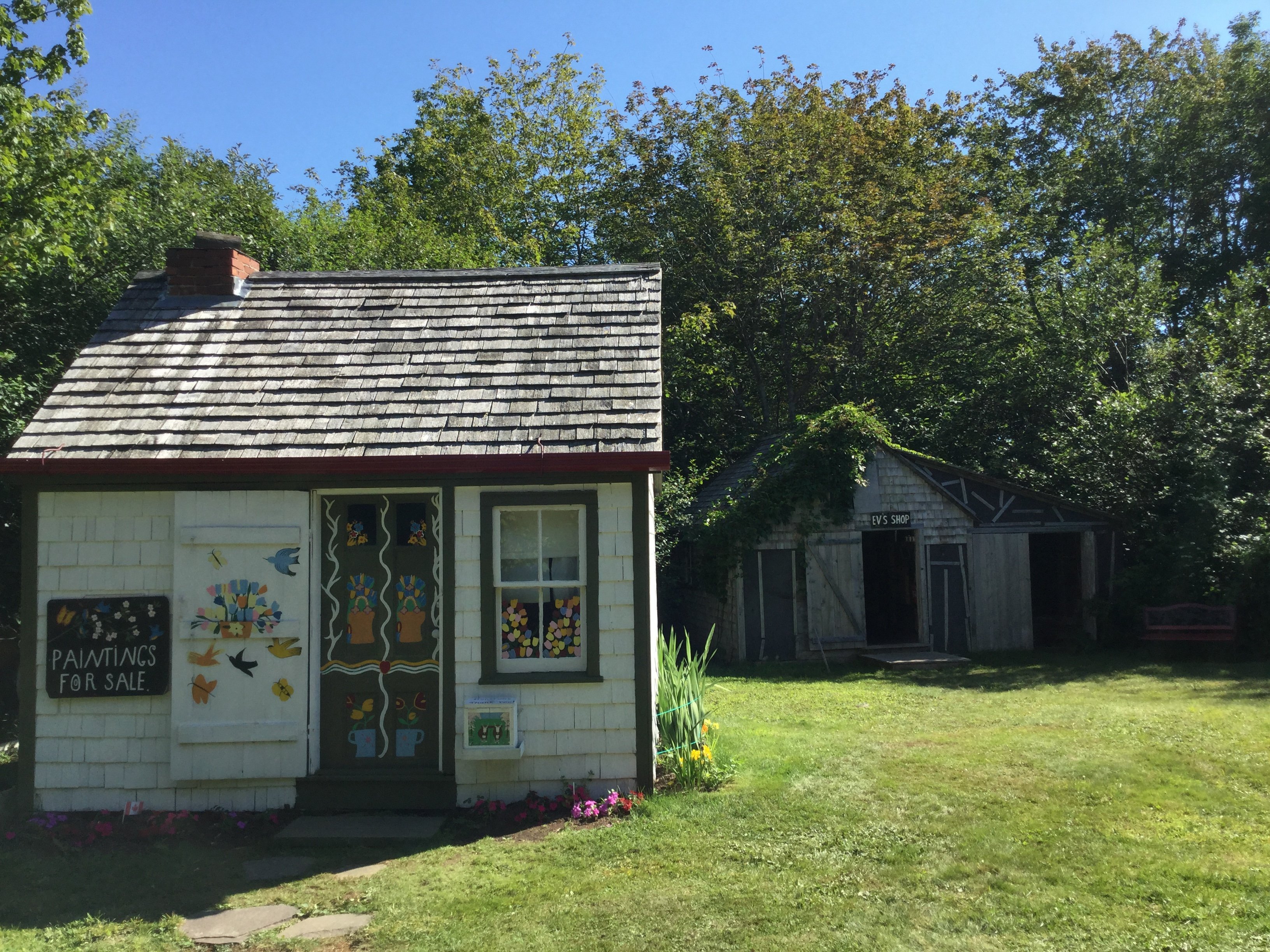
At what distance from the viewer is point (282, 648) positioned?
7.15m

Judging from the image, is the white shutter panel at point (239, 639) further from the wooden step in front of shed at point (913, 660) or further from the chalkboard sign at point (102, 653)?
the wooden step in front of shed at point (913, 660)

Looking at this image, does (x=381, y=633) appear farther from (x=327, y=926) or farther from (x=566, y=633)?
(x=327, y=926)

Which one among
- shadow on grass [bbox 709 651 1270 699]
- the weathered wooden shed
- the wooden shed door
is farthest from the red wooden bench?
the wooden shed door

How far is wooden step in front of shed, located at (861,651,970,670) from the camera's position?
49.0 ft

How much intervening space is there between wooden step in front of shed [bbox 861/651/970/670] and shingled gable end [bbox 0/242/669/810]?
344 inches

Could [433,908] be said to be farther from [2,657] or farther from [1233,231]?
[1233,231]

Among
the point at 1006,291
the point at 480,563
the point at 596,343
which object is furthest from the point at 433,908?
the point at 1006,291

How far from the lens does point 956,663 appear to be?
49.9 ft

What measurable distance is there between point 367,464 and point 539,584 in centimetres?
154

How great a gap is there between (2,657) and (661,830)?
8465 mm

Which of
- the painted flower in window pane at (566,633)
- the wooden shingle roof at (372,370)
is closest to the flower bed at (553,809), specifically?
the painted flower in window pane at (566,633)

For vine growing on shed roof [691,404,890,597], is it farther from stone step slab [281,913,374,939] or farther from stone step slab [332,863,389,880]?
stone step slab [281,913,374,939]

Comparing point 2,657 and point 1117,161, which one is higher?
point 1117,161

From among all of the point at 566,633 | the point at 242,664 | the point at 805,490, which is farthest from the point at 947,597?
the point at 242,664
